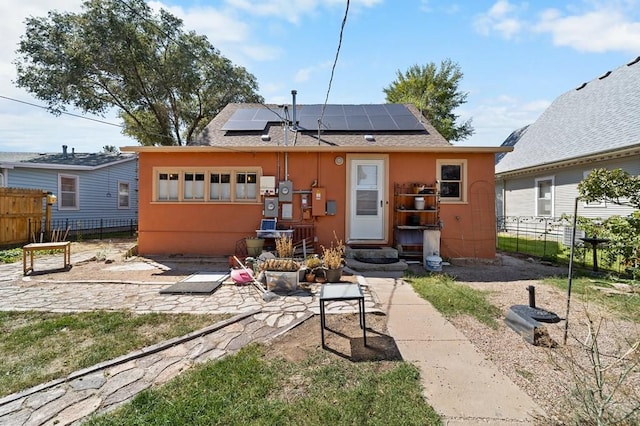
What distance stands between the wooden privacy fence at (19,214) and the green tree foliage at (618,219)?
14.9 m

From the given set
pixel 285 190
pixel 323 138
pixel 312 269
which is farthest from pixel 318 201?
pixel 312 269

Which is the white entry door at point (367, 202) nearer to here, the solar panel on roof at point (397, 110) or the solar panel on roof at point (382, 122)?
the solar panel on roof at point (382, 122)

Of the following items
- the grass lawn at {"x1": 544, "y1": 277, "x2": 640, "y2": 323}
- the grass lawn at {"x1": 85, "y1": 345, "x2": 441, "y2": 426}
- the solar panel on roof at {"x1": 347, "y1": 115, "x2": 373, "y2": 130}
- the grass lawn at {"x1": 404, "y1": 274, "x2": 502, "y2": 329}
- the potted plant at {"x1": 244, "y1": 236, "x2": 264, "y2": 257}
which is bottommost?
the grass lawn at {"x1": 85, "y1": 345, "x2": 441, "y2": 426}

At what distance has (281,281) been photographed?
5.01m

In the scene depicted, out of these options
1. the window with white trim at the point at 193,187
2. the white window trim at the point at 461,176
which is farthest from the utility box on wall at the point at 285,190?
the white window trim at the point at 461,176

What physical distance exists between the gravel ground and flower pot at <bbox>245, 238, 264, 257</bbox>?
14.8 ft

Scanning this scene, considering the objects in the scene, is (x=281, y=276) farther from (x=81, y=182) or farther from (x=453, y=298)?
(x=81, y=182)

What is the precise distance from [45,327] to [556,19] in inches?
391

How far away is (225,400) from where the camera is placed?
2.27m

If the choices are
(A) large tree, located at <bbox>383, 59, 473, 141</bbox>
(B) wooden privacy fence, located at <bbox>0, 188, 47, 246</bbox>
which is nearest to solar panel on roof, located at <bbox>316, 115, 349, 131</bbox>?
(B) wooden privacy fence, located at <bbox>0, 188, 47, 246</bbox>

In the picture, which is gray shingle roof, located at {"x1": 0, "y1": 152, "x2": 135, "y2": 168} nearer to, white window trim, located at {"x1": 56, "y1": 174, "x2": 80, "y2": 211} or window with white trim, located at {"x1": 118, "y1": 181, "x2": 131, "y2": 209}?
white window trim, located at {"x1": 56, "y1": 174, "x2": 80, "y2": 211}

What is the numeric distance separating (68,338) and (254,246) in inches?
164

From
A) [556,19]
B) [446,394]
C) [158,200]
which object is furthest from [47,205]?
[556,19]

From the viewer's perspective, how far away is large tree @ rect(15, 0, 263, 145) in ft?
45.1
